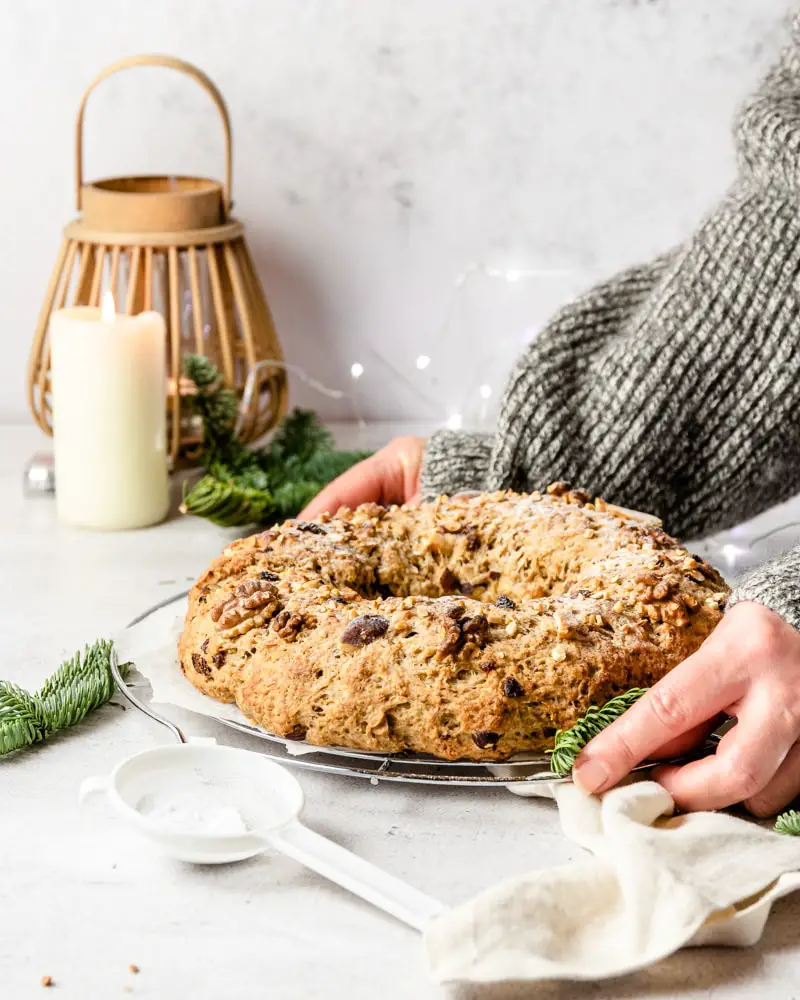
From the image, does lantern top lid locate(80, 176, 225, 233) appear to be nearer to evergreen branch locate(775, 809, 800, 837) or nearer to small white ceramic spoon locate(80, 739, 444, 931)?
small white ceramic spoon locate(80, 739, 444, 931)

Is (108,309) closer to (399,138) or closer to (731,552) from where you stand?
(399,138)

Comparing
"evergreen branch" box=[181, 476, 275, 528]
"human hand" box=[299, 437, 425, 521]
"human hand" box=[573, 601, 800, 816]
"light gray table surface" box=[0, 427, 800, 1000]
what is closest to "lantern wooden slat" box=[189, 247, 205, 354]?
"evergreen branch" box=[181, 476, 275, 528]

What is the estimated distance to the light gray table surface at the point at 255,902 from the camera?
613mm

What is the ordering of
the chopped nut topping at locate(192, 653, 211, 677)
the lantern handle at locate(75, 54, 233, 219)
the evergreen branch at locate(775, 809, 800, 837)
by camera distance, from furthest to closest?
the lantern handle at locate(75, 54, 233, 219) < the chopped nut topping at locate(192, 653, 211, 677) < the evergreen branch at locate(775, 809, 800, 837)

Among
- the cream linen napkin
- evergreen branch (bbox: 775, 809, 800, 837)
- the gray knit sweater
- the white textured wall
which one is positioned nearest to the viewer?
the cream linen napkin

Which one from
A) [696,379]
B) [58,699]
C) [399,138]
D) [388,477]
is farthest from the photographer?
[399,138]

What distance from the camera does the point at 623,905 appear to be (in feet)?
2.10

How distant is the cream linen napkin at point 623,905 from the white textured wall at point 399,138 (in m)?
1.05

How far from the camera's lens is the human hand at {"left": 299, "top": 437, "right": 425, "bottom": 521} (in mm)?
1187

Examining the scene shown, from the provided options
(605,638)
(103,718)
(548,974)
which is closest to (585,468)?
(605,638)

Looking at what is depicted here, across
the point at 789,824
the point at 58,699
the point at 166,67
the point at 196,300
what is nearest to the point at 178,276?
the point at 196,300

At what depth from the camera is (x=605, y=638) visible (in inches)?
31.3

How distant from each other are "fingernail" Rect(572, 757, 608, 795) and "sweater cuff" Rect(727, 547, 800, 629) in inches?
5.8

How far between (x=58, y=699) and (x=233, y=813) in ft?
0.70
